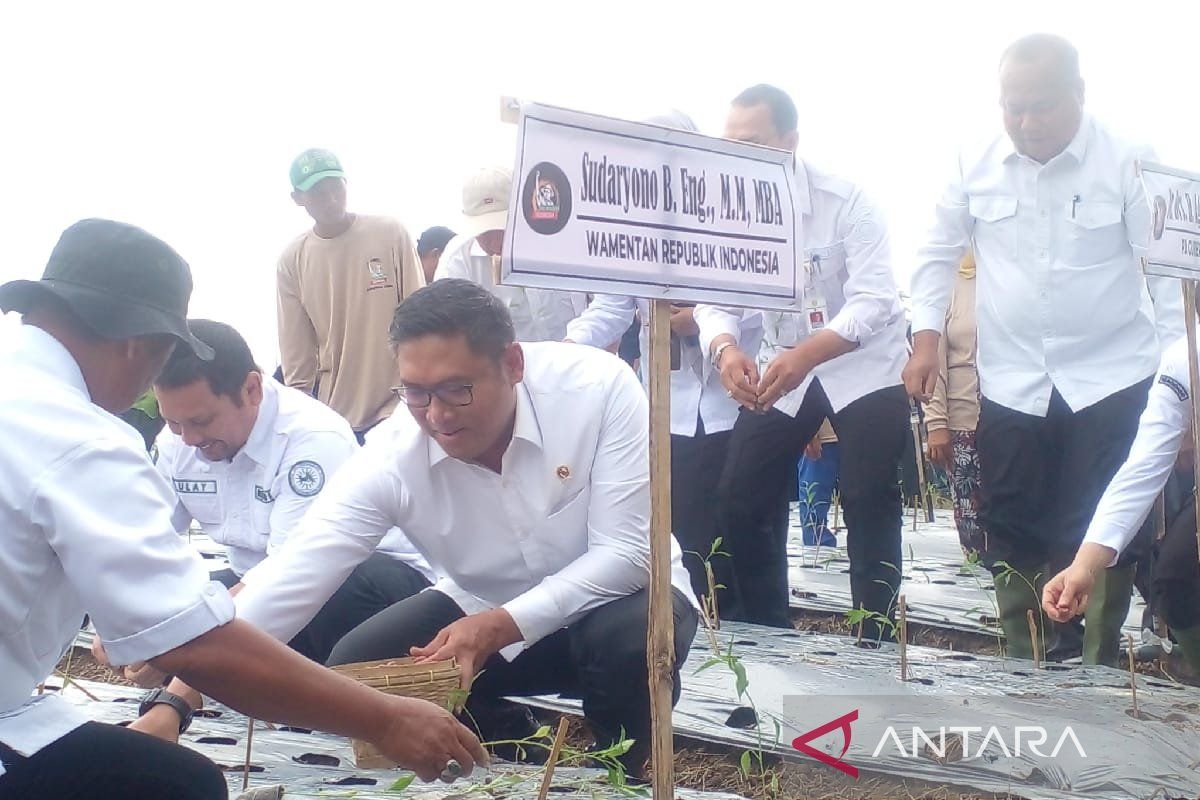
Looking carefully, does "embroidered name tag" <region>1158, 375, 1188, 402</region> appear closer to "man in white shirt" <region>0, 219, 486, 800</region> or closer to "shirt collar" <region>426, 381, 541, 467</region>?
"shirt collar" <region>426, 381, 541, 467</region>

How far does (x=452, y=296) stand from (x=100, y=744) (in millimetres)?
1056

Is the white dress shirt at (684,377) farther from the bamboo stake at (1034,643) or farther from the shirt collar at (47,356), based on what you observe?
the shirt collar at (47,356)

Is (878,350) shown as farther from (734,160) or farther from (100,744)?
(100,744)

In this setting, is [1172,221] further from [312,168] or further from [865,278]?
[312,168]

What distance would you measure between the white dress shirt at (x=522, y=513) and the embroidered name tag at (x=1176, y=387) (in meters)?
1.21

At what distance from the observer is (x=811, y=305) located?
373 centimetres

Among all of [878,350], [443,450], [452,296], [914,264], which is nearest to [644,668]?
[443,450]

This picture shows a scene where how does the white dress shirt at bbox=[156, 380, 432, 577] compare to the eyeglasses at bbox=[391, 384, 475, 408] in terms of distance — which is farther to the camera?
the white dress shirt at bbox=[156, 380, 432, 577]

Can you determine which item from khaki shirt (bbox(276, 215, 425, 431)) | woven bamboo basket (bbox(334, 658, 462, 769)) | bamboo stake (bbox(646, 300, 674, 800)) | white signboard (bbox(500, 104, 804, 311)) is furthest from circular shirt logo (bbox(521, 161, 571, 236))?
khaki shirt (bbox(276, 215, 425, 431))

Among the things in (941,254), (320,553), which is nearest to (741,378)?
(941,254)

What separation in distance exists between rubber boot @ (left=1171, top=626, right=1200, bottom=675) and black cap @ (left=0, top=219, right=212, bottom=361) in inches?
100.0

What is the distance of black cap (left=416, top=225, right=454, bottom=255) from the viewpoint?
230 inches

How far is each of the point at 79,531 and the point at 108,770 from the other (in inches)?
17.7

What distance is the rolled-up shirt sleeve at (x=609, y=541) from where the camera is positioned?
249 cm
